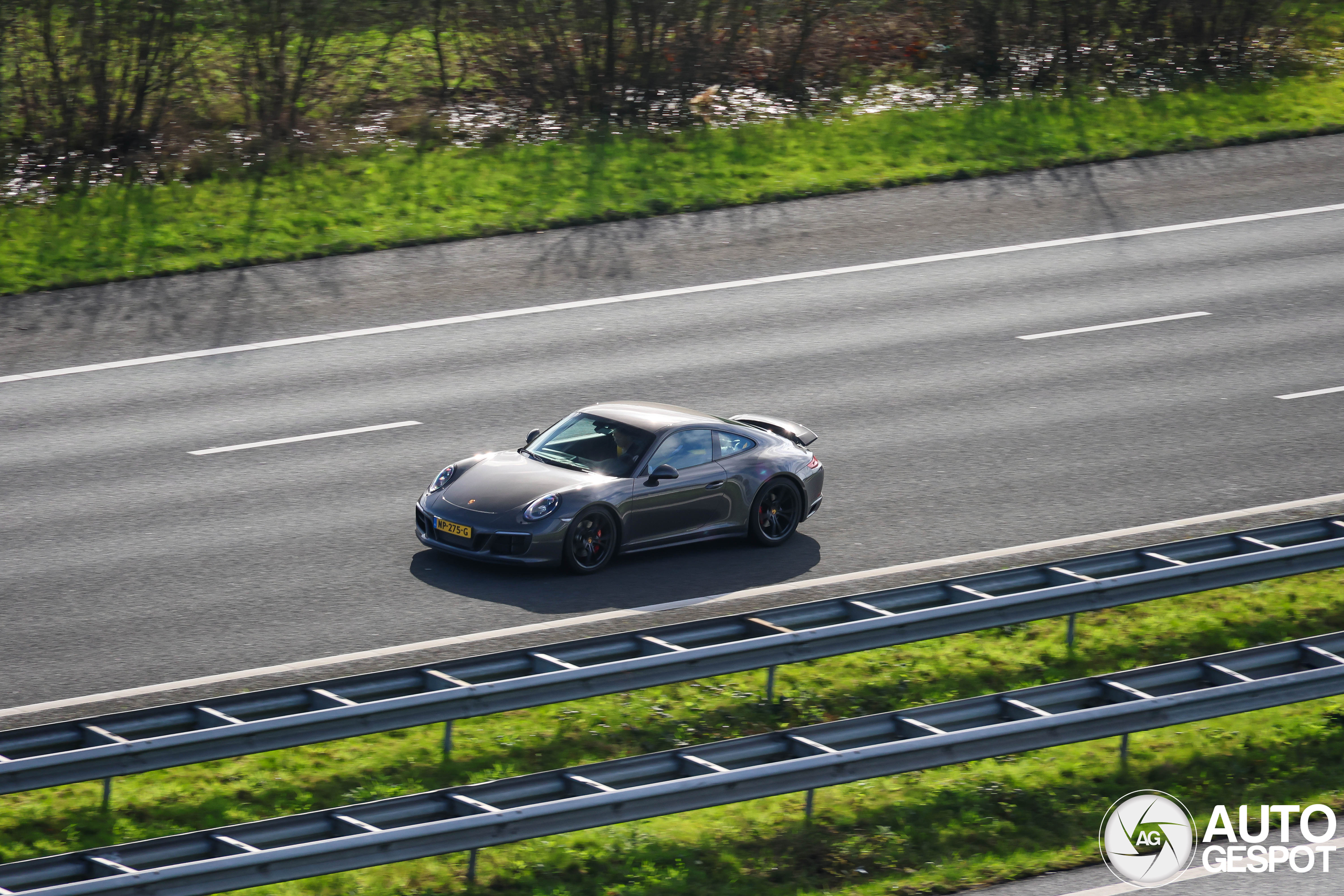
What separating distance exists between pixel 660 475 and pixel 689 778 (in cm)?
495

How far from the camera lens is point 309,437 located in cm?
1620

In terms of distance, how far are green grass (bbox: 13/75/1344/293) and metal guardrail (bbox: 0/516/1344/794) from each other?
11858 millimetres

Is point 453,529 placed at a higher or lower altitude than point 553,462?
lower

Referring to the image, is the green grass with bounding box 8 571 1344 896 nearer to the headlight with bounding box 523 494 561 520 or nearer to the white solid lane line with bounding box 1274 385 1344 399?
the headlight with bounding box 523 494 561 520

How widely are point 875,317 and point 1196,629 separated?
7937mm

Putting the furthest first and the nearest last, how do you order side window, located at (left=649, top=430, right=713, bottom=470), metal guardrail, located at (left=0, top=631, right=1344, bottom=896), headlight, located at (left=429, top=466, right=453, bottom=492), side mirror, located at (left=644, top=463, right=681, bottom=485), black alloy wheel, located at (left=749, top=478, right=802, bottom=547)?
1. black alloy wheel, located at (left=749, top=478, right=802, bottom=547)
2. side window, located at (left=649, top=430, right=713, bottom=470)
3. headlight, located at (left=429, top=466, right=453, bottom=492)
4. side mirror, located at (left=644, top=463, right=681, bottom=485)
5. metal guardrail, located at (left=0, top=631, right=1344, bottom=896)

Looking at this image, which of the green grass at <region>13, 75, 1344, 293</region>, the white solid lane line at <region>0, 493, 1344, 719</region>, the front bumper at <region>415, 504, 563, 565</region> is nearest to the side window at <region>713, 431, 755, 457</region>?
the white solid lane line at <region>0, 493, 1344, 719</region>

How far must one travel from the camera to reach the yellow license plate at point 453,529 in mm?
13031

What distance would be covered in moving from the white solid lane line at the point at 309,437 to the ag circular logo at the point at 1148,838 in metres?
8.69

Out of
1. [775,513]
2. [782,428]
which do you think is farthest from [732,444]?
[782,428]

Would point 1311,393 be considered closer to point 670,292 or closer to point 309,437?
point 670,292

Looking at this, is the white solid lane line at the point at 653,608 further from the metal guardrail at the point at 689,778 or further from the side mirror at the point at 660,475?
the metal guardrail at the point at 689,778

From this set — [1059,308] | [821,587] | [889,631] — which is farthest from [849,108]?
[889,631]

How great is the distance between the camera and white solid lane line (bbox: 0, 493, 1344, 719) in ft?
36.8
